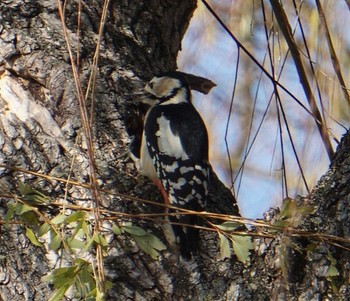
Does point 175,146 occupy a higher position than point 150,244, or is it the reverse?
point 175,146

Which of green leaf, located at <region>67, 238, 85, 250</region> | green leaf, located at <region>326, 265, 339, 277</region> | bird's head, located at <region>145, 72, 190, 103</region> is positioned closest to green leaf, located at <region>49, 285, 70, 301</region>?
green leaf, located at <region>67, 238, 85, 250</region>

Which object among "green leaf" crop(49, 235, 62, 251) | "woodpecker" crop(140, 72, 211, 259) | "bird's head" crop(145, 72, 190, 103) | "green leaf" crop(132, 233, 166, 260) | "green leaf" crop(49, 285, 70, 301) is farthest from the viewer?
"bird's head" crop(145, 72, 190, 103)

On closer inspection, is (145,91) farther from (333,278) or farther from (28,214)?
(333,278)

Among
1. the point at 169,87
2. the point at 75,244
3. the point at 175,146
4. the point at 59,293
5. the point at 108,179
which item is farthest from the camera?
the point at 169,87

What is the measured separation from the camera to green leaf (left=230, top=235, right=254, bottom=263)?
89.9 inches

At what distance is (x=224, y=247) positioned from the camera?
2301mm

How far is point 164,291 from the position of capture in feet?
7.68

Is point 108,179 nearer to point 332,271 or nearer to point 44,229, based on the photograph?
point 44,229

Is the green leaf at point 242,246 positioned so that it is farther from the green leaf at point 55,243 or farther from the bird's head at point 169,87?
the bird's head at point 169,87

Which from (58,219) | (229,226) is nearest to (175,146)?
(229,226)

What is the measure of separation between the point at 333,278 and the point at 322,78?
0.60 metres

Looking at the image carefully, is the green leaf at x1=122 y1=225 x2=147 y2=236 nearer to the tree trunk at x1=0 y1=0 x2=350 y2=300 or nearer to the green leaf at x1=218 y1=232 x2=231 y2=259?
the tree trunk at x1=0 y1=0 x2=350 y2=300

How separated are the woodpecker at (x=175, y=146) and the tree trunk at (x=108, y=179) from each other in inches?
Answer: 2.7

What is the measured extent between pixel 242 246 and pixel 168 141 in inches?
39.9
